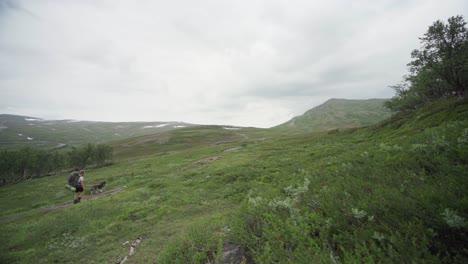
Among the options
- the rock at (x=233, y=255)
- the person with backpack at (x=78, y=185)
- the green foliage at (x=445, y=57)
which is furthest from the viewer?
the green foliage at (x=445, y=57)

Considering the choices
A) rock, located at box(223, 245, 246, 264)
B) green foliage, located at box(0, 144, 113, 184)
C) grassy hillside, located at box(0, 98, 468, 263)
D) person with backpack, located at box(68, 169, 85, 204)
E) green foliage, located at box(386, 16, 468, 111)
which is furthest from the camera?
green foliage, located at box(0, 144, 113, 184)

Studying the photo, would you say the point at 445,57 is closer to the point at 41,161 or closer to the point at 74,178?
the point at 74,178

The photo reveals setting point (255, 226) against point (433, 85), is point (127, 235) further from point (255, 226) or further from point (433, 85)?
point (433, 85)

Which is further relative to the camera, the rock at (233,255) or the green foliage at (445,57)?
the green foliage at (445,57)

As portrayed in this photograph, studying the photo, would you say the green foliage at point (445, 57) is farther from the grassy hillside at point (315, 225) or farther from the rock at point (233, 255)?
the rock at point (233, 255)

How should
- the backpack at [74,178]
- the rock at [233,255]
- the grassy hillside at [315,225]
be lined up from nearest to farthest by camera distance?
the grassy hillside at [315,225]
the rock at [233,255]
the backpack at [74,178]

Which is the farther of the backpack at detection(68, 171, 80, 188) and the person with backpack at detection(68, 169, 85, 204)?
the backpack at detection(68, 171, 80, 188)

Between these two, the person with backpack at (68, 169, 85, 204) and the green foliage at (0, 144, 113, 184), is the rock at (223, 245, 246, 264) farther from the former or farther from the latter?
the green foliage at (0, 144, 113, 184)

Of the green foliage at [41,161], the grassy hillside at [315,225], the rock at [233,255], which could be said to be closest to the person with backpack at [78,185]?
the grassy hillside at [315,225]

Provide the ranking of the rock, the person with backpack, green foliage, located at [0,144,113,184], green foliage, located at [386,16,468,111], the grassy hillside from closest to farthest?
the grassy hillside, the rock, the person with backpack, green foliage, located at [386,16,468,111], green foliage, located at [0,144,113,184]

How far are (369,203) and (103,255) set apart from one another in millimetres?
11083

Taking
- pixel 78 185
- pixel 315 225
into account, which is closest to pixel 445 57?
pixel 315 225

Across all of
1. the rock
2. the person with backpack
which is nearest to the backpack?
the person with backpack

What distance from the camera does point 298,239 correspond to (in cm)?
424
